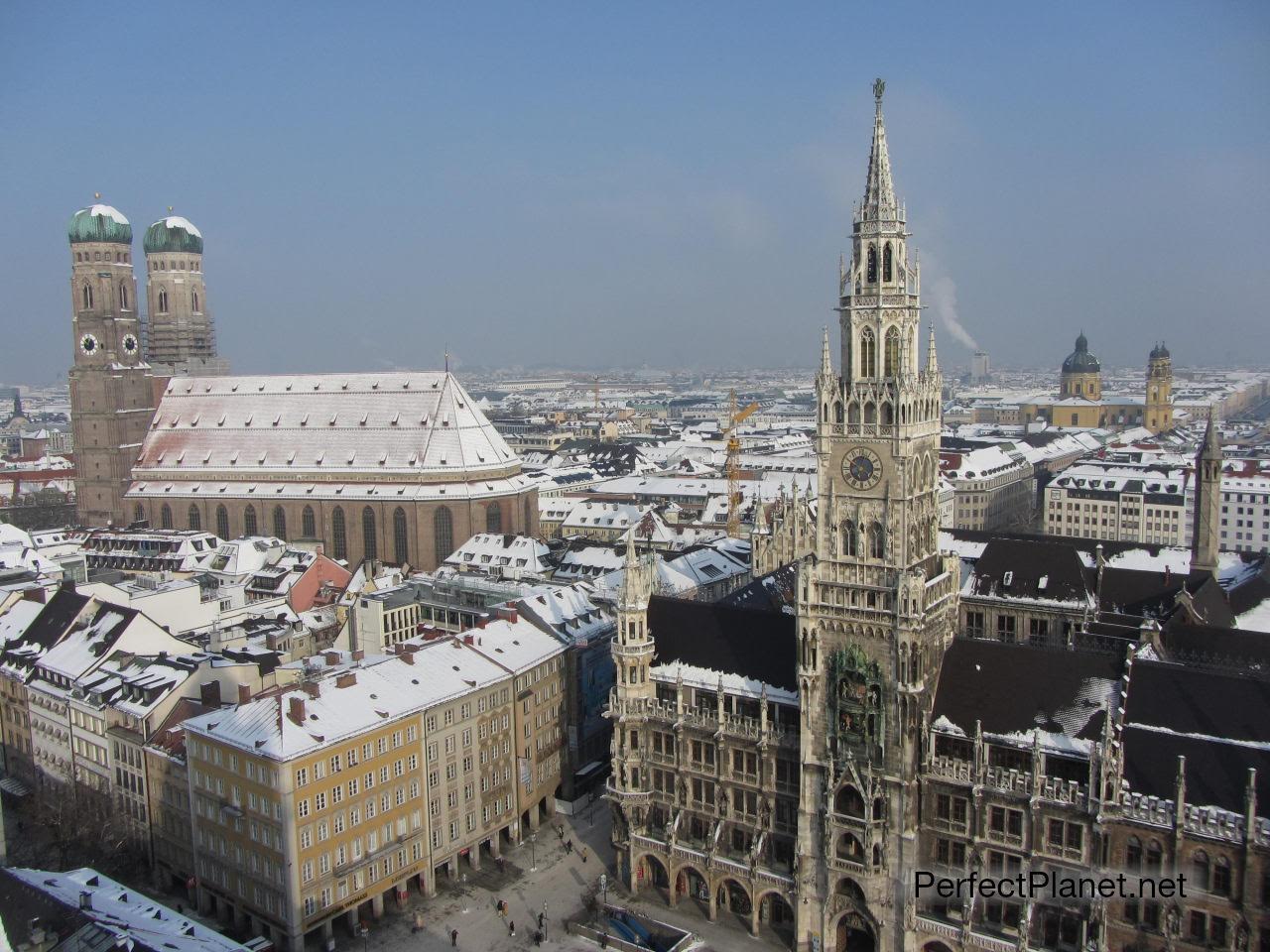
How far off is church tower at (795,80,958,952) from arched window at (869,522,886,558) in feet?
0.25

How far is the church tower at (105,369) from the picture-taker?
168000 millimetres

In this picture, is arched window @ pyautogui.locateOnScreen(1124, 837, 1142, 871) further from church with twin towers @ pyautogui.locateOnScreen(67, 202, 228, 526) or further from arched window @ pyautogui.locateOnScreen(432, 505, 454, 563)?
church with twin towers @ pyautogui.locateOnScreen(67, 202, 228, 526)

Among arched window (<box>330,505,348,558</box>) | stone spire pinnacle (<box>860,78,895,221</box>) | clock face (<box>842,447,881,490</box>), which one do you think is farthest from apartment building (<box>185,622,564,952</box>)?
arched window (<box>330,505,348,558</box>)

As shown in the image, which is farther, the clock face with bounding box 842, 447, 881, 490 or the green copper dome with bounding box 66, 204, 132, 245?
the green copper dome with bounding box 66, 204, 132, 245

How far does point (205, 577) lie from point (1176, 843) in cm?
10451

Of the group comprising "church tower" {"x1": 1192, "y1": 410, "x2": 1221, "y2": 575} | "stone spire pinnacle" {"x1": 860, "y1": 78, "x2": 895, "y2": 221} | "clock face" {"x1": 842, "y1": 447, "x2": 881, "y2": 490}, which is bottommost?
"church tower" {"x1": 1192, "y1": 410, "x2": 1221, "y2": 575}

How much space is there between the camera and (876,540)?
6128 centimetres

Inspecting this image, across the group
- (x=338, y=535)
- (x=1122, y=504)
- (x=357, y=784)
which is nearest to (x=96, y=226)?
(x=338, y=535)

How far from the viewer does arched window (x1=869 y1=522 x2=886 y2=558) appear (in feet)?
200

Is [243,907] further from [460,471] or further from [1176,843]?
[460,471]

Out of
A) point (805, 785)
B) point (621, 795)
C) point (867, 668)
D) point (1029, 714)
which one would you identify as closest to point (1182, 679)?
point (1029, 714)

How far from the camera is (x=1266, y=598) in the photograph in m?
91.2

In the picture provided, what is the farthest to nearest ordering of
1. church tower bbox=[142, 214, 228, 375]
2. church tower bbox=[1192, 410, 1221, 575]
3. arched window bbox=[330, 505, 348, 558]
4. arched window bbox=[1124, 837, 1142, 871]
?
church tower bbox=[142, 214, 228, 375], arched window bbox=[330, 505, 348, 558], church tower bbox=[1192, 410, 1221, 575], arched window bbox=[1124, 837, 1142, 871]

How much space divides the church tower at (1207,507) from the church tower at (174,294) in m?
156
